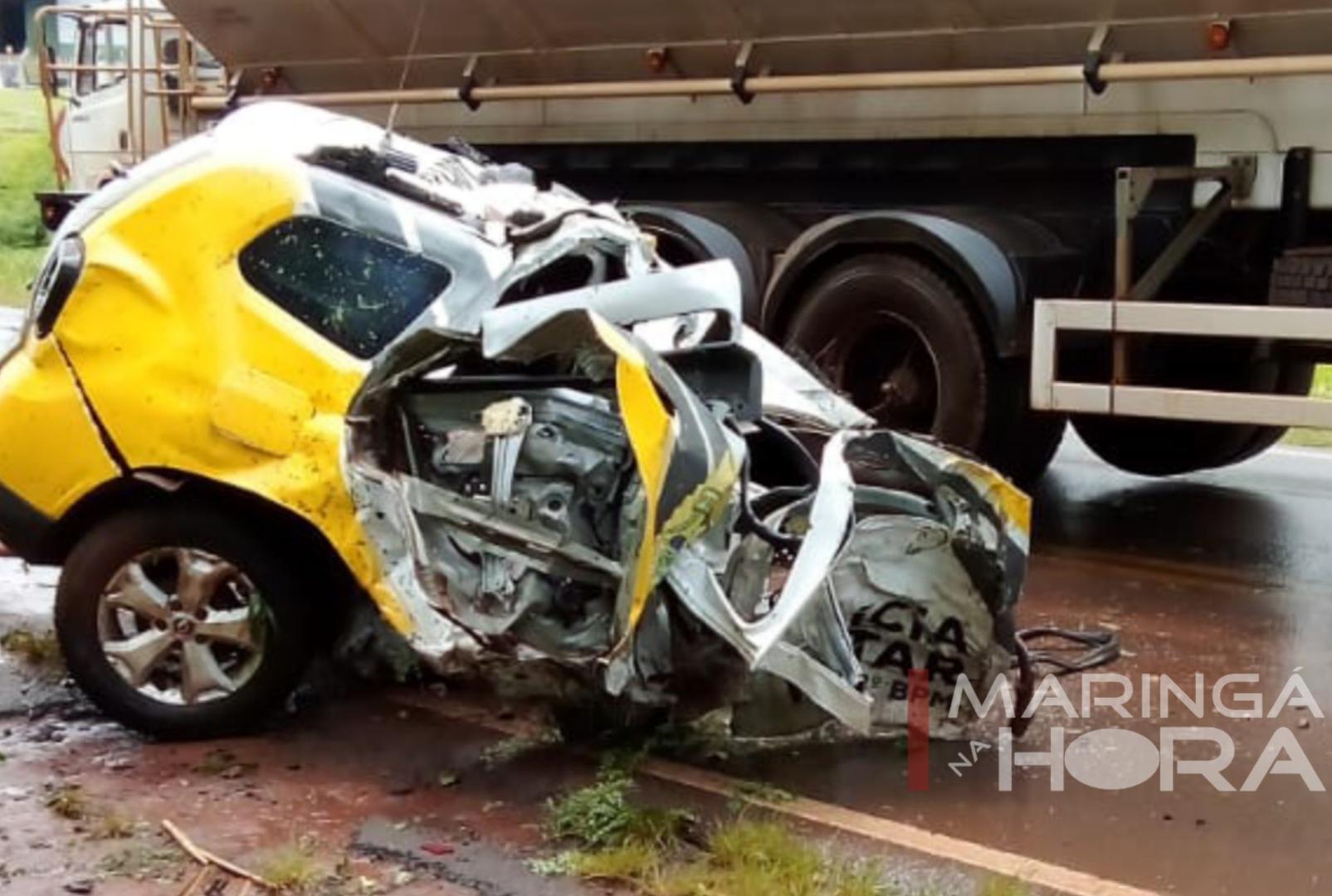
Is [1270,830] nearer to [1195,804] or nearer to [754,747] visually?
[1195,804]

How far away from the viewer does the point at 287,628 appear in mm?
5250

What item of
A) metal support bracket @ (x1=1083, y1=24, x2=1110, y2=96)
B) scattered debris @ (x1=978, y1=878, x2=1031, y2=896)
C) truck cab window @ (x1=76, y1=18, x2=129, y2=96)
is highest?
truck cab window @ (x1=76, y1=18, x2=129, y2=96)

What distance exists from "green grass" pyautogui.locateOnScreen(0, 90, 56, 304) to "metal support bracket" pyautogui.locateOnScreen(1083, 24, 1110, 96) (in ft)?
53.2

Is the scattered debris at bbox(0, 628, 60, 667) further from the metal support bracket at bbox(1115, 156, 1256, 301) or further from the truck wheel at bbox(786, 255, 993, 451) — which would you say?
the metal support bracket at bbox(1115, 156, 1256, 301)

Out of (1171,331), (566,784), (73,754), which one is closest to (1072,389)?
(1171,331)

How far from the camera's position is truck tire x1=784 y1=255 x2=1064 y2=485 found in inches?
316

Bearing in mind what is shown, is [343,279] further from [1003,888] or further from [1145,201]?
[1145,201]

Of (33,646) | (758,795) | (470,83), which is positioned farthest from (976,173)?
(33,646)

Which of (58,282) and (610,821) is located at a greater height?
(58,282)

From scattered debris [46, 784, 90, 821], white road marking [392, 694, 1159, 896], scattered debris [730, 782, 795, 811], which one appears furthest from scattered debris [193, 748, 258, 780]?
scattered debris [730, 782, 795, 811]

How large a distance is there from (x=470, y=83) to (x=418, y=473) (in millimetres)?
5178

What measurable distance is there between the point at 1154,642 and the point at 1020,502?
146 centimetres

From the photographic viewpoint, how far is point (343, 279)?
5.39 meters

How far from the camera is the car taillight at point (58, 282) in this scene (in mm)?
5418
